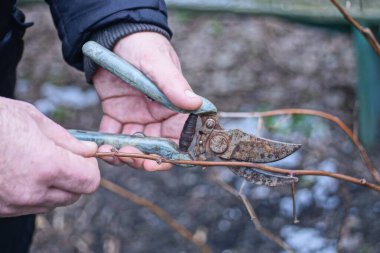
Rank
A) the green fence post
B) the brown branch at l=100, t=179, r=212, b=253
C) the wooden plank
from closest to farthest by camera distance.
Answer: the brown branch at l=100, t=179, r=212, b=253 < the wooden plank < the green fence post

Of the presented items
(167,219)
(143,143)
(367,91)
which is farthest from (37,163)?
(367,91)

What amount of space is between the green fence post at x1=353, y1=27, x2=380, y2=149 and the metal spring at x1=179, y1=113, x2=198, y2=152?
1.41m

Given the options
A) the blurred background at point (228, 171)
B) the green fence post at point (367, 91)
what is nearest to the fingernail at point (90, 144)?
the blurred background at point (228, 171)

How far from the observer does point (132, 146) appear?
1.47m

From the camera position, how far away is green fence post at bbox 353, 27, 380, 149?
2.67m

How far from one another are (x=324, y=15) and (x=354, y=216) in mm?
785

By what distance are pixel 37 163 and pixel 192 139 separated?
1.26ft

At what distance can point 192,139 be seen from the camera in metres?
1.48

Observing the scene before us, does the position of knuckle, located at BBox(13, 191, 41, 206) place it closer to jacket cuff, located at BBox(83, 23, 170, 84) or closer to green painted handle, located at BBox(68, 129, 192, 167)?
green painted handle, located at BBox(68, 129, 192, 167)

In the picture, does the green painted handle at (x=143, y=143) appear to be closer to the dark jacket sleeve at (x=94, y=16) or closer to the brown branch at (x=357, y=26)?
the dark jacket sleeve at (x=94, y=16)

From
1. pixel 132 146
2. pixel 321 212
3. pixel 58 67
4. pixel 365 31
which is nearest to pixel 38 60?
pixel 58 67

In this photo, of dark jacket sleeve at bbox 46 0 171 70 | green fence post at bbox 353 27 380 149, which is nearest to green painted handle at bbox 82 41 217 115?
dark jacket sleeve at bbox 46 0 171 70

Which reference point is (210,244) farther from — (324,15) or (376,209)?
(324,15)

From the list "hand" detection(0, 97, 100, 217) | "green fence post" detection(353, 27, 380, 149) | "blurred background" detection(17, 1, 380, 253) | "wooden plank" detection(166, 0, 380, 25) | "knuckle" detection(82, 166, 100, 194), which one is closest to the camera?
"hand" detection(0, 97, 100, 217)
